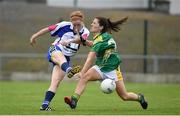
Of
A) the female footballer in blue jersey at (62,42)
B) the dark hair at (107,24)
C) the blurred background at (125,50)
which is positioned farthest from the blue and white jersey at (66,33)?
the blurred background at (125,50)

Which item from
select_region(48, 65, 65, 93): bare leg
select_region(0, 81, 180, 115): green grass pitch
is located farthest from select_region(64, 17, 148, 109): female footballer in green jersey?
select_region(48, 65, 65, 93): bare leg

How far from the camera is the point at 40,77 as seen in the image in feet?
102

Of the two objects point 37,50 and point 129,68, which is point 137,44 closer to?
point 129,68

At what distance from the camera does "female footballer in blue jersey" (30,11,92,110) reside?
A: 51.8 feet

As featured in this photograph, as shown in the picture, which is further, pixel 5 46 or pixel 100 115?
pixel 5 46

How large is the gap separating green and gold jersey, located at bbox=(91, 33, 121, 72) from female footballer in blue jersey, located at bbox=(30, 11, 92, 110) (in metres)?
0.56

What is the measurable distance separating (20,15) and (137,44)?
8057 mm

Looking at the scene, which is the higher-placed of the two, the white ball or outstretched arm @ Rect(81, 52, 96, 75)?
outstretched arm @ Rect(81, 52, 96, 75)

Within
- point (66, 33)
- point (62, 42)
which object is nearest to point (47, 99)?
point (62, 42)

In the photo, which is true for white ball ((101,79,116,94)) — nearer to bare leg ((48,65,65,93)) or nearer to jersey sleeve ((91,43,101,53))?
jersey sleeve ((91,43,101,53))

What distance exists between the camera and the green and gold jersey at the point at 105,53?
1527 cm

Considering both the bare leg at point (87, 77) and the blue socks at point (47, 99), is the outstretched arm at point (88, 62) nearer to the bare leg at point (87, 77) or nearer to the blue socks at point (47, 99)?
the bare leg at point (87, 77)

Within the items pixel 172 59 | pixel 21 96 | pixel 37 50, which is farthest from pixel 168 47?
pixel 21 96

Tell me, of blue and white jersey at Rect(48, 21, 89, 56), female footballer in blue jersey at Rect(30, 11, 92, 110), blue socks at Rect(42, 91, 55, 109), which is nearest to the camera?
blue socks at Rect(42, 91, 55, 109)
